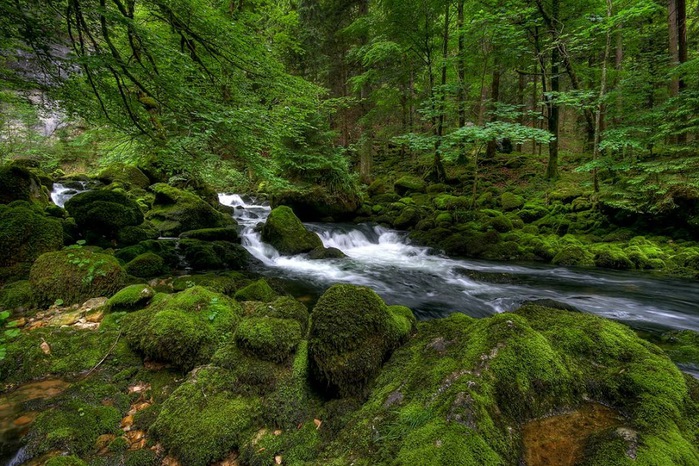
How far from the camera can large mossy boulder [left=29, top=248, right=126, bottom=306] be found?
4.07 meters

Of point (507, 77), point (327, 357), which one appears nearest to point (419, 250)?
point (327, 357)

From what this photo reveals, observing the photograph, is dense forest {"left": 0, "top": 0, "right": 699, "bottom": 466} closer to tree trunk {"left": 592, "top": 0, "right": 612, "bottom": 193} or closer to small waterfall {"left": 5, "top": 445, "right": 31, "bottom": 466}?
small waterfall {"left": 5, "top": 445, "right": 31, "bottom": 466}

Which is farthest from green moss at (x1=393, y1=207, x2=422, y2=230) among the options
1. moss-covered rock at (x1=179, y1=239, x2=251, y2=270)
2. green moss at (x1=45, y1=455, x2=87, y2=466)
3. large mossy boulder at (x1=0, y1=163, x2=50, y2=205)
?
green moss at (x1=45, y1=455, x2=87, y2=466)

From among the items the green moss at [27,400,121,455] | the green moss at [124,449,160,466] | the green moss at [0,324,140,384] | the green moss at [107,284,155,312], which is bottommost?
the green moss at [124,449,160,466]

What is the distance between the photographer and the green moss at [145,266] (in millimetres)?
5630

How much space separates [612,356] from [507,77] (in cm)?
2443

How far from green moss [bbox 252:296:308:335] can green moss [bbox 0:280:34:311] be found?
10.4ft

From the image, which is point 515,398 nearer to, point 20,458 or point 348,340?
point 348,340

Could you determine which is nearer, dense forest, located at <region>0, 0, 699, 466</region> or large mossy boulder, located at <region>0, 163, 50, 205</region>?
dense forest, located at <region>0, 0, 699, 466</region>

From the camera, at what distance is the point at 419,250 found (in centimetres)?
1105

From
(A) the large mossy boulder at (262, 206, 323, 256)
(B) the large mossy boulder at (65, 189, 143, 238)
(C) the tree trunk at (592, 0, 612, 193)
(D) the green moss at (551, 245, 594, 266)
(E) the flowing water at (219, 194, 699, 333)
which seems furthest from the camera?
(A) the large mossy boulder at (262, 206, 323, 256)

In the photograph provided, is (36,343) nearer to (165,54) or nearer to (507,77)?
(165,54)

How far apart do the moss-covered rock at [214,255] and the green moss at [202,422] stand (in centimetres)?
512

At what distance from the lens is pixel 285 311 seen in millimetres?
3369
